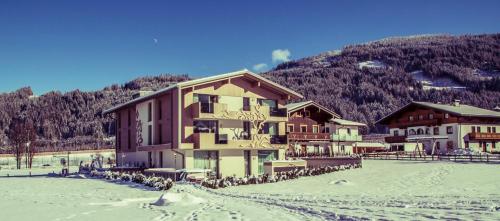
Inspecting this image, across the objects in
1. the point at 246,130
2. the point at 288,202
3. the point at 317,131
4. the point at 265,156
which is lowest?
the point at 288,202

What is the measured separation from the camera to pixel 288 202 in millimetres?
22766

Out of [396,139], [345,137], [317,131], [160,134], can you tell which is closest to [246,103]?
[160,134]

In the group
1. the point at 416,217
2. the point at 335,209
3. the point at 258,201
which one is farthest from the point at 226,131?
the point at 416,217

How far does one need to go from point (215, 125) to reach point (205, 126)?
929 millimetres

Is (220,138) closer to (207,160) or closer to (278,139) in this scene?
(207,160)

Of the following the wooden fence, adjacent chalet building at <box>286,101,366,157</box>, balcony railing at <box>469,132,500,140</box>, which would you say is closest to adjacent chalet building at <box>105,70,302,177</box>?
adjacent chalet building at <box>286,101,366,157</box>

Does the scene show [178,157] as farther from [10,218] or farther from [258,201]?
[10,218]

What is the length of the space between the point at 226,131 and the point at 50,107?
168340 mm

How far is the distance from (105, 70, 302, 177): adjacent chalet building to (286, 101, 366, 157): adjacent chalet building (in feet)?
45.9

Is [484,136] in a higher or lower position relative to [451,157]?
higher

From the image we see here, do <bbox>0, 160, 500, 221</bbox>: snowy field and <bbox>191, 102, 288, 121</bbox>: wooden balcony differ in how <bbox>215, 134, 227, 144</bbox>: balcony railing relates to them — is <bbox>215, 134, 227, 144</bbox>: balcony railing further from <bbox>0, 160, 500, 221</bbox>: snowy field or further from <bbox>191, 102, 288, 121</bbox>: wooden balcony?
<bbox>0, 160, 500, 221</bbox>: snowy field

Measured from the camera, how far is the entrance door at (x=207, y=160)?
4225 centimetres

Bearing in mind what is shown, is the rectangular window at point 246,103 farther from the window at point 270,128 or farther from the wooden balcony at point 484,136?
the wooden balcony at point 484,136

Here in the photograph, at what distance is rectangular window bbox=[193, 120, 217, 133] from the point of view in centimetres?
4238
